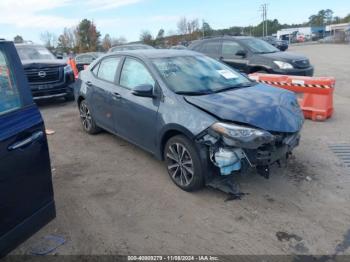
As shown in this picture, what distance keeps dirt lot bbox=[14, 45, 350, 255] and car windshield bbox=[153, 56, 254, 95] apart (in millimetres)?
1262

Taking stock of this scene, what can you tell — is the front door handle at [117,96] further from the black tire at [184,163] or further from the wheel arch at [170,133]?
the black tire at [184,163]

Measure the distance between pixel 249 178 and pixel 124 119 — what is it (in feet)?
6.57

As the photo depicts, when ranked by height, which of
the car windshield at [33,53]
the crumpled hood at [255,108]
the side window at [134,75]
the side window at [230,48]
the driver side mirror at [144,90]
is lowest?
the crumpled hood at [255,108]

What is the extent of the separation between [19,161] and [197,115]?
6.43ft

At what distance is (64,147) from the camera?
5.98 m

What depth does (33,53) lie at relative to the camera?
33.5 ft

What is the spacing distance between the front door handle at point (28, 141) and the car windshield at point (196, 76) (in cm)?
190

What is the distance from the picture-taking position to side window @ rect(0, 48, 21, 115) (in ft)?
8.42

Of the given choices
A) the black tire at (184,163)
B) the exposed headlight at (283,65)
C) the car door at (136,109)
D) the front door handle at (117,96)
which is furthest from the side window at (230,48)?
→ the black tire at (184,163)

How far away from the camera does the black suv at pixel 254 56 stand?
9266mm

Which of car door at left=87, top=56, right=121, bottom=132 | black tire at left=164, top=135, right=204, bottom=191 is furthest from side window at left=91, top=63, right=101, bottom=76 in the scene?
black tire at left=164, top=135, right=204, bottom=191

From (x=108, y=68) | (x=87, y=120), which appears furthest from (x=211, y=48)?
(x=108, y=68)

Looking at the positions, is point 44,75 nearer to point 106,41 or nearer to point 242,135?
point 242,135

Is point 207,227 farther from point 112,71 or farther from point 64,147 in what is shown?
point 64,147
